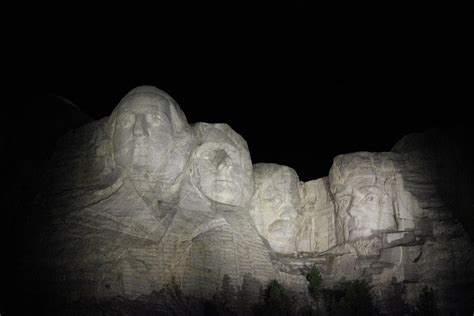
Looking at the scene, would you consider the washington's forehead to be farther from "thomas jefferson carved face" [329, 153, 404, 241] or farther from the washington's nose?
"thomas jefferson carved face" [329, 153, 404, 241]

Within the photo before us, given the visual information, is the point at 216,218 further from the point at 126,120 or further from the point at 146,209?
the point at 126,120

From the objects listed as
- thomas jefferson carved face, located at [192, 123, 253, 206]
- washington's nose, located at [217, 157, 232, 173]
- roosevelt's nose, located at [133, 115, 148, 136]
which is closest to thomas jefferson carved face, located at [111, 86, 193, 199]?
roosevelt's nose, located at [133, 115, 148, 136]

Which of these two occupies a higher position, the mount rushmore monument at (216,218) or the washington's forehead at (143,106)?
the washington's forehead at (143,106)

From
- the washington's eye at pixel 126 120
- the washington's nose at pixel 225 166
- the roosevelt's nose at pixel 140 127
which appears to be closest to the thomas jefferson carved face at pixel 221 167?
the washington's nose at pixel 225 166

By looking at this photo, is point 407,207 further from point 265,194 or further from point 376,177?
point 265,194

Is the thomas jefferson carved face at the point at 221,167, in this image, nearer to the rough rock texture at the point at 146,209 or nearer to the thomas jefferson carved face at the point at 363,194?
the rough rock texture at the point at 146,209

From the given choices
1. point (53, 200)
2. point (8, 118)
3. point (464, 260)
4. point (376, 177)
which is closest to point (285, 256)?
point (376, 177)

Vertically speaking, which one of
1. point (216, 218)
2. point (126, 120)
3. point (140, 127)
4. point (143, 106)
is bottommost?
point (216, 218)

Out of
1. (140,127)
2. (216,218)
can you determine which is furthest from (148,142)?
(216,218)
